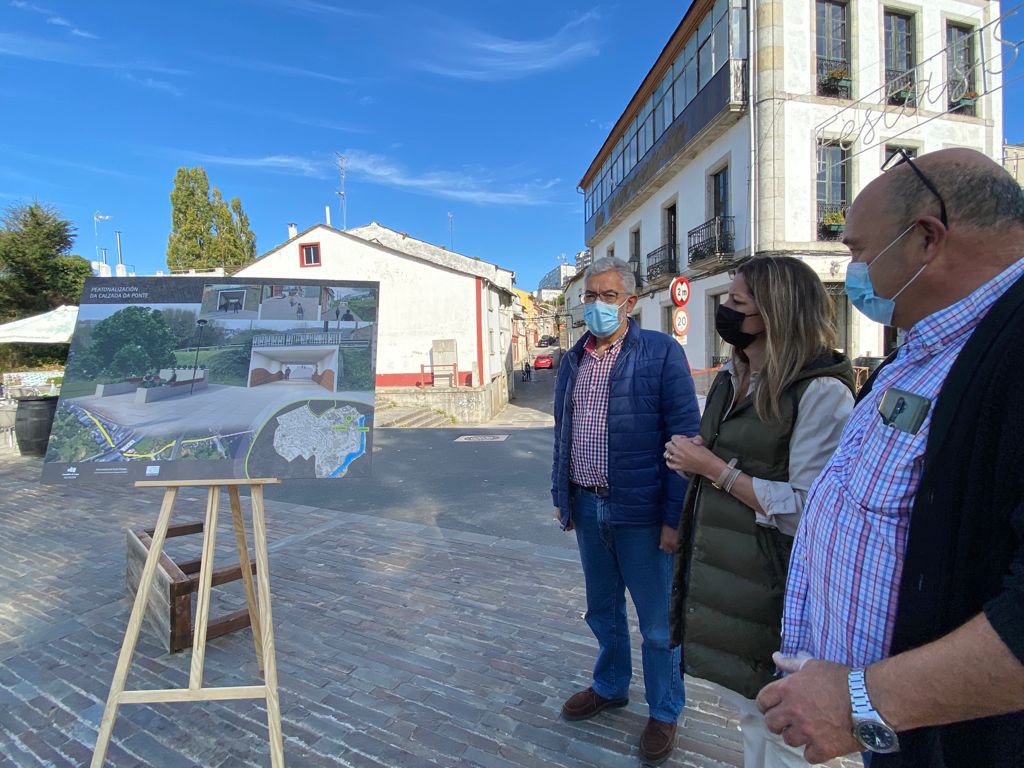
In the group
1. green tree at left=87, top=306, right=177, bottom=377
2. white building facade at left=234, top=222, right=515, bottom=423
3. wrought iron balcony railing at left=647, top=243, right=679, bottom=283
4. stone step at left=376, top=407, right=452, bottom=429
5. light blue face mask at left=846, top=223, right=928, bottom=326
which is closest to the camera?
light blue face mask at left=846, top=223, right=928, bottom=326

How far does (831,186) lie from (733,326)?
49.7 ft

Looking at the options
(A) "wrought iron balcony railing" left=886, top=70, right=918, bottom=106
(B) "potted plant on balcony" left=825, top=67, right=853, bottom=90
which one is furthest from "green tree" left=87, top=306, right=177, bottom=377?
(A) "wrought iron balcony railing" left=886, top=70, right=918, bottom=106

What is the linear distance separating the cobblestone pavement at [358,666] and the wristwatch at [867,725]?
164 cm

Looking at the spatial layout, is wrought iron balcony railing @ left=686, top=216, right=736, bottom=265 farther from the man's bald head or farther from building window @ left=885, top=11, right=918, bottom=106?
the man's bald head

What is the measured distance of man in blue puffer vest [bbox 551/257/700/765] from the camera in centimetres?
226

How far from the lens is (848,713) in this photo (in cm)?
93

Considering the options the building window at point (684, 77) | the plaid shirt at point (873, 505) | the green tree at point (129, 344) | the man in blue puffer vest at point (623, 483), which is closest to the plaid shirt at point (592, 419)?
the man in blue puffer vest at point (623, 483)

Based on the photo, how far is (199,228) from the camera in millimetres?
39781

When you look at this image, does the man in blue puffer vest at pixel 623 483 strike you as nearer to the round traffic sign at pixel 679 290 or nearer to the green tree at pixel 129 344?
the green tree at pixel 129 344

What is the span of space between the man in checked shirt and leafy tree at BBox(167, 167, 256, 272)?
4320 centimetres

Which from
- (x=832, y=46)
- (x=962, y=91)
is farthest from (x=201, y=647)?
(x=962, y=91)

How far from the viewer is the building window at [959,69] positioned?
14.2 metres

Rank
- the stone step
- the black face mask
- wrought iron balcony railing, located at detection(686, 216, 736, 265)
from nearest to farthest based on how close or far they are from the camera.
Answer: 1. the black face mask
2. wrought iron balcony railing, located at detection(686, 216, 736, 265)
3. the stone step

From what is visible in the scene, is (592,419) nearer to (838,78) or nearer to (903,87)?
(838,78)
